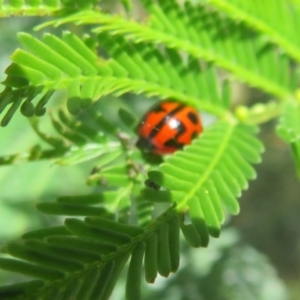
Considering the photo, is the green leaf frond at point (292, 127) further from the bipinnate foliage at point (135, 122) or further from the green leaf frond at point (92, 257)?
the green leaf frond at point (92, 257)

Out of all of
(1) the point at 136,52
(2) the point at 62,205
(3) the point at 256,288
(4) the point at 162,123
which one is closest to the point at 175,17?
(1) the point at 136,52

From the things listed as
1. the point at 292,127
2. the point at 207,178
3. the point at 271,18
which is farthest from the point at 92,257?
the point at 271,18

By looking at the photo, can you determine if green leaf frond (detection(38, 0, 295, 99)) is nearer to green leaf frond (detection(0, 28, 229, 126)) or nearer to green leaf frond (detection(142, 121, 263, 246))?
green leaf frond (detection(0, 28, 229, 126))

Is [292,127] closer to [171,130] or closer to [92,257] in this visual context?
[171,130]

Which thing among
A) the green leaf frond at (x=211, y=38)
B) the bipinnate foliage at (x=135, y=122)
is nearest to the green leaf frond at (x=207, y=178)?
the bipinnate foliage at (x=135, y=122)

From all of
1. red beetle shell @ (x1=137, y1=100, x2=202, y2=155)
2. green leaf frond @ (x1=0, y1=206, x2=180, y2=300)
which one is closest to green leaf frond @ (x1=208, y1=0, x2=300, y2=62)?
red beetle shell @ (x1=137, y1=100, x2=202, y2=155)

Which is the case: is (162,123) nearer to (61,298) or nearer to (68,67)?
(68,67)

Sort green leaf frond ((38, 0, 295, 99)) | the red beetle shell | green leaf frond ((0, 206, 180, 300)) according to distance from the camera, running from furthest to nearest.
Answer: the red beetle shell, green leaf frond ((38, 0, 295, 99)), green leaf frond ((0, 206, 180, 300))
